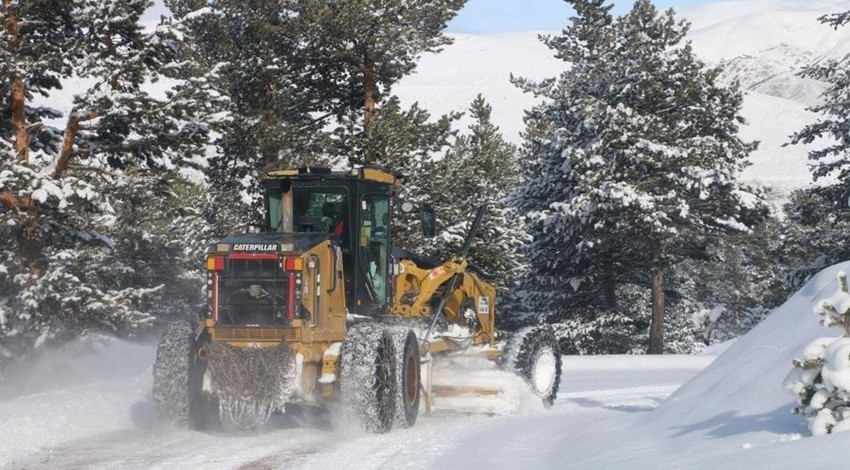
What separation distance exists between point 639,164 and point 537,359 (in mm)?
18293

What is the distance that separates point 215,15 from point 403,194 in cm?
723

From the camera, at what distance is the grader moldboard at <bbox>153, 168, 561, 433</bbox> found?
11.2m

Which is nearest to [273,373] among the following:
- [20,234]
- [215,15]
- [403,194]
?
[20,234]

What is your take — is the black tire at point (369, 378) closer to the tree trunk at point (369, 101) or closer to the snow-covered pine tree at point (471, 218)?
the tree trunk at point (369, 101)

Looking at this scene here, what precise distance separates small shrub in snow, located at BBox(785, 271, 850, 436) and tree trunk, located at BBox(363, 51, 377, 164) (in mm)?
19786

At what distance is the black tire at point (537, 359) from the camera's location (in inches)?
582

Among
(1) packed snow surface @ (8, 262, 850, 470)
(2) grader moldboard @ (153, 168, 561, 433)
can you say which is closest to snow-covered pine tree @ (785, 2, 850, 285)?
(1) packed snow surface @ (8, 262, 850, 470)

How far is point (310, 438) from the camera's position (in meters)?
11.3

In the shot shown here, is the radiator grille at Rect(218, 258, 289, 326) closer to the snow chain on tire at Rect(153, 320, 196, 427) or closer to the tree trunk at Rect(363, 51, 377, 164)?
the snow chain on tire at Rect(153, 320, 196, 427)

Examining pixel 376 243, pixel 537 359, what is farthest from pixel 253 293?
pixel 537 359

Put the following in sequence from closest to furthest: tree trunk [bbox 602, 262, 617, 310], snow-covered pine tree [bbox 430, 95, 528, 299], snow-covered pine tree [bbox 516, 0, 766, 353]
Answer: snow-covered pine tree [bbox 430, 95, 528, 299], snow-covered pine tree [bbox 516, 0, 766, 353], tree trunk [bbox 602, 262, 617, 310]

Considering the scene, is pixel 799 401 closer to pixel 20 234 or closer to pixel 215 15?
pixel 20 234

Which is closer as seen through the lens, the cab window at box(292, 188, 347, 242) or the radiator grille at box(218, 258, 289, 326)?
the radiator grille at box(218, 258, 289, 326)

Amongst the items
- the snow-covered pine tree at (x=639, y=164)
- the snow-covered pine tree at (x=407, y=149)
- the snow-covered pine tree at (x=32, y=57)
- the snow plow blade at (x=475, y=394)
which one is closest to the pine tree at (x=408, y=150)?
the snow-covered pine tree at (x=407, y=149)
